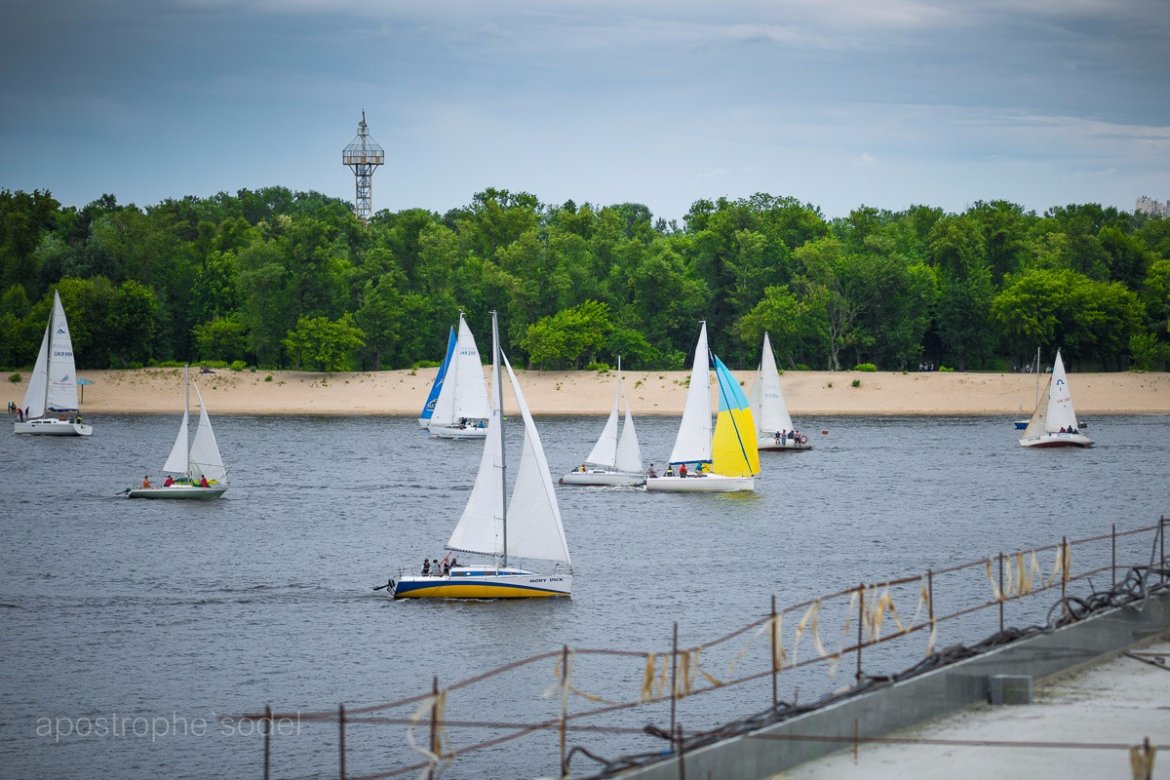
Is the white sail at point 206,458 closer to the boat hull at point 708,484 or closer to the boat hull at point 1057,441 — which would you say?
the boat hull at point 708,484

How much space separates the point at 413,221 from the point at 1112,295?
82.1m

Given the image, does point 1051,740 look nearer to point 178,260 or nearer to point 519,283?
point 519,283

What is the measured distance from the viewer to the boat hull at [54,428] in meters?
134

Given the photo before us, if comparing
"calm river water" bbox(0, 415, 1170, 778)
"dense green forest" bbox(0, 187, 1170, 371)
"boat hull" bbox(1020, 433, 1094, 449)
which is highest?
"dense green forest" bbox(0, 187, 1170, 371)

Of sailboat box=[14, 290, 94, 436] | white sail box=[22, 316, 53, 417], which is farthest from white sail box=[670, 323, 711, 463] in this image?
white sail box=[22, 316, 53, 417]

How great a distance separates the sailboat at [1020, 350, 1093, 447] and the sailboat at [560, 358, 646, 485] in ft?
136

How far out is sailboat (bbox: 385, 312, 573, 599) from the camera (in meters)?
56.8

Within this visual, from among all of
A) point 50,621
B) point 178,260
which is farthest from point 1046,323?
point 50,621

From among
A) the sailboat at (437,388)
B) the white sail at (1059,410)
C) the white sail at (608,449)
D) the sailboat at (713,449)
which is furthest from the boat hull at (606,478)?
the white sail at (1059,410)

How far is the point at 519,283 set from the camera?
17688cm

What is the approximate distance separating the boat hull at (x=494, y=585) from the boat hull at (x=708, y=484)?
32.8m

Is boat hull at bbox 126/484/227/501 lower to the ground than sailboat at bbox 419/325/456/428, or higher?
lower

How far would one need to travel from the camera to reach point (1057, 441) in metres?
121

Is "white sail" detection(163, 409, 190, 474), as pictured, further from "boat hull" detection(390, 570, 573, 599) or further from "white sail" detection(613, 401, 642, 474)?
"boat hull" detection(390, 570, 573, 599)
